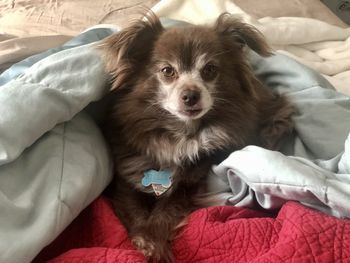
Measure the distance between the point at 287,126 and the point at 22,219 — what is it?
2.82 ft

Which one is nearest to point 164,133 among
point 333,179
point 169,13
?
point 333,179

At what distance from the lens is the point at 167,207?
4.62ft

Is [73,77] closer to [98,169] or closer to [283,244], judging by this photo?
[98,169]

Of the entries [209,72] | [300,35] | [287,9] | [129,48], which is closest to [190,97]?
[209,72]

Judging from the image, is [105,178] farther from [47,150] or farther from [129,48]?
[129,48]

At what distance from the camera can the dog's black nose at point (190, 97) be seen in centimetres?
140

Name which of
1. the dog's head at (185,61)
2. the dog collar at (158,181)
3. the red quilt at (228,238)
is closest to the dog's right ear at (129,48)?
the dog's head at (185,61)

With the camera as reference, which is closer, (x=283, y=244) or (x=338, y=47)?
(x=283, y=244)

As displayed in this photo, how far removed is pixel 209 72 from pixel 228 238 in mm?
587

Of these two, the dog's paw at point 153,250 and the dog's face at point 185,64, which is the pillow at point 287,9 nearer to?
the dog's face at point 185,64

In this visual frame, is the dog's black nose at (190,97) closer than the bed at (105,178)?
No

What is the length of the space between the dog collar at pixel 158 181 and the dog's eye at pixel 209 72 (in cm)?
33

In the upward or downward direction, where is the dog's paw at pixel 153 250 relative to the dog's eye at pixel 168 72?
downward

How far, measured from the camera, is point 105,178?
54.3 inches
